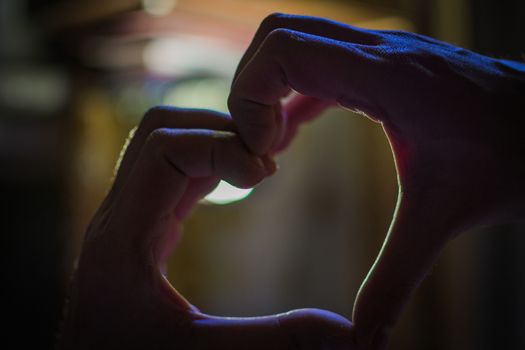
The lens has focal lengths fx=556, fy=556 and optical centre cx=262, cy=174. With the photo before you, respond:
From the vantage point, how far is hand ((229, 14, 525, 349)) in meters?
0.52

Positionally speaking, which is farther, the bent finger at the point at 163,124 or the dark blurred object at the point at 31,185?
the dark blurred object at the point at 31,185

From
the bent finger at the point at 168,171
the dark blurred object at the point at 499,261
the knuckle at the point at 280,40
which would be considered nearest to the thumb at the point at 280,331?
the bent finger at the point at 168,171

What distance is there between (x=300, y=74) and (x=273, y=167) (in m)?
0.14

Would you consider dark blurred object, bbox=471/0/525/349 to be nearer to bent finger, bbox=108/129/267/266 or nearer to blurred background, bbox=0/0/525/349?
blurred background, bbox=0/0/525/349

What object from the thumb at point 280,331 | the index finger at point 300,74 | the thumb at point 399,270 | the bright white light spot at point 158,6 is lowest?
the thumb at point 280,331

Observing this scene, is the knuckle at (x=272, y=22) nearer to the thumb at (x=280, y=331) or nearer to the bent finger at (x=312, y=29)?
the bent finger at (x=312, y=29)

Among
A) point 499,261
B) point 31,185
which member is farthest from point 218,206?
point 499,261

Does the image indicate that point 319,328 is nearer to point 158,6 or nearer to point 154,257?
point 154,257

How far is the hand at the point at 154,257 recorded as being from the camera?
0.61 meters

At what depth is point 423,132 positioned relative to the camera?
1.74 ft

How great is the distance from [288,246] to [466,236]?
1.56 metres

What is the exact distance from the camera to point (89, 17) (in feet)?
7.06

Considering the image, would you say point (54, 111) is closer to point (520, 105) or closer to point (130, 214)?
point (130, 214)

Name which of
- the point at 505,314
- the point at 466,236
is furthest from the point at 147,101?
the point at 505,314
